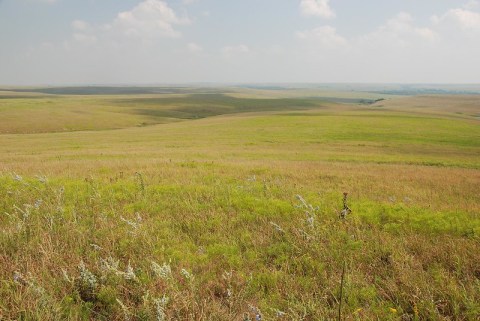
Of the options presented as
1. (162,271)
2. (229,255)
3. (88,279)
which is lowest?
(229,255)

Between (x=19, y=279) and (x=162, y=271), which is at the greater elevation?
(x=162, y=271)

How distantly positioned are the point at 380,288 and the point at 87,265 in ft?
16.3

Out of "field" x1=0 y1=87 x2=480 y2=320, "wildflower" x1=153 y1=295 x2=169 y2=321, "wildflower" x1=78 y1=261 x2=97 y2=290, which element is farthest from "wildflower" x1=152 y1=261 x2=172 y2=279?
"wildflower" x1=78 y1=261 x2=97 y2=290

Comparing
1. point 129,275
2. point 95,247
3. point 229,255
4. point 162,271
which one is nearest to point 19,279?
point 95,247

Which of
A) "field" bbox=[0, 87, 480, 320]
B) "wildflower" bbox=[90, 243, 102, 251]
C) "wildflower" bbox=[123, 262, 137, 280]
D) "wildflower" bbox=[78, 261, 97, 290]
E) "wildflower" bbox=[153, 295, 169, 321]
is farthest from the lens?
"wildflower" bbox=[90, 243, 102, 251]

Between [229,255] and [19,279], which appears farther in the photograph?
[229,255]

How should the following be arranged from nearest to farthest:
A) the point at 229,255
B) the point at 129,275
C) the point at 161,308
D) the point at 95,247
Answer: the point at 161,308 → the point at 129,275 → the point at 95,247 → the point at 229,255

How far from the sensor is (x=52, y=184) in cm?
1223

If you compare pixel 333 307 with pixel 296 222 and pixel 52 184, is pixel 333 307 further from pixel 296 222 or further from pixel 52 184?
pixel 52 184

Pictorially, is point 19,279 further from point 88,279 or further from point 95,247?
point 95,247

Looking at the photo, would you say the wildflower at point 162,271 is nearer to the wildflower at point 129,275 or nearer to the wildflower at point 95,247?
the wildflower at point 129,275

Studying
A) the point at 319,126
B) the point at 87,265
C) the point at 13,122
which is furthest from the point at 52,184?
the point at 13,122

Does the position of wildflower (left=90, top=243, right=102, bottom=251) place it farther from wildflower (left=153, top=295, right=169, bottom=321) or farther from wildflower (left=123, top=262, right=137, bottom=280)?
wildflower (left=153, top=295, right=169, bottom=321)

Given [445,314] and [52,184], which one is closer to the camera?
[445,314]
